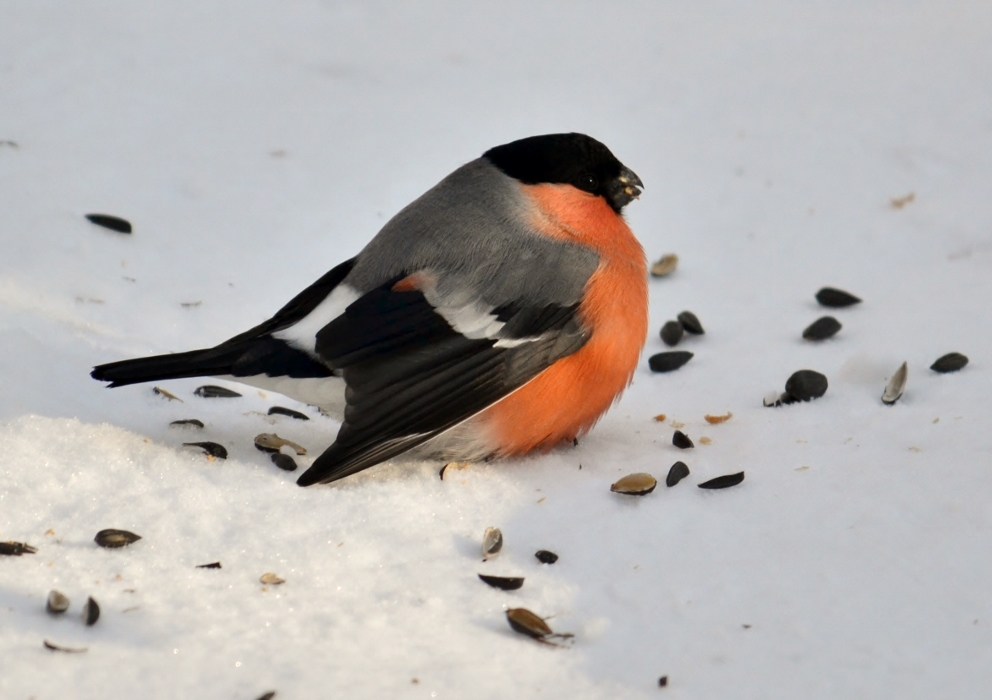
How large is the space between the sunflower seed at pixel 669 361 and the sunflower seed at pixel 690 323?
21 centimetres

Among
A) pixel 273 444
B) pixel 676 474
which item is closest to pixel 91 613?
pixel 273 444

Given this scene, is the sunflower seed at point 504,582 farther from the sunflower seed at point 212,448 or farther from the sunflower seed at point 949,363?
the sunflower seed at point 949,363

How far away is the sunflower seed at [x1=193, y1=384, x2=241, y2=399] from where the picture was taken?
4.40 m

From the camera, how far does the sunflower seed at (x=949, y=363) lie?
445 cm

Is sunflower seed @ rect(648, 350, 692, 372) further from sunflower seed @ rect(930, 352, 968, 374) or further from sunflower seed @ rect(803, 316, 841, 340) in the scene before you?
sunflower seed @ rect(930, 352, 968, 374)

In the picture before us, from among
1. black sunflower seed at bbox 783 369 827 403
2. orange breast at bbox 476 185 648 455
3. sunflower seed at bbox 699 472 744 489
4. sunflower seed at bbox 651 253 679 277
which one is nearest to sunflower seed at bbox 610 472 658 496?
sunflower seed at bbox 699 472 744 489

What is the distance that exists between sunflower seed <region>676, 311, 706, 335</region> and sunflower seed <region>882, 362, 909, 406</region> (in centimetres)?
92

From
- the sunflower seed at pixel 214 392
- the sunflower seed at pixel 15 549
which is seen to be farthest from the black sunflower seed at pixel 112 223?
the sunflower seed at pixel 15 549

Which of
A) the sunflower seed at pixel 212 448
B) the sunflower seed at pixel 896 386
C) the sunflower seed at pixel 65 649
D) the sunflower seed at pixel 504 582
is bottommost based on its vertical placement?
the sunflower seed at pixel 212 448

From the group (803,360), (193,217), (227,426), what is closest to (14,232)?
(193,217)

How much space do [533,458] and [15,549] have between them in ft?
5.38

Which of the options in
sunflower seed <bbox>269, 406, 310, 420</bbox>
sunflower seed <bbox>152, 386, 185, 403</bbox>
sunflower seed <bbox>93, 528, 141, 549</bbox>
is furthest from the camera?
sunflower seed <bbox>269, 406, 310, 420</bbox>

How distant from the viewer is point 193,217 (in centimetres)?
544

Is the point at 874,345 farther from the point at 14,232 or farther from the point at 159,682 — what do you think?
the point at 14,232
